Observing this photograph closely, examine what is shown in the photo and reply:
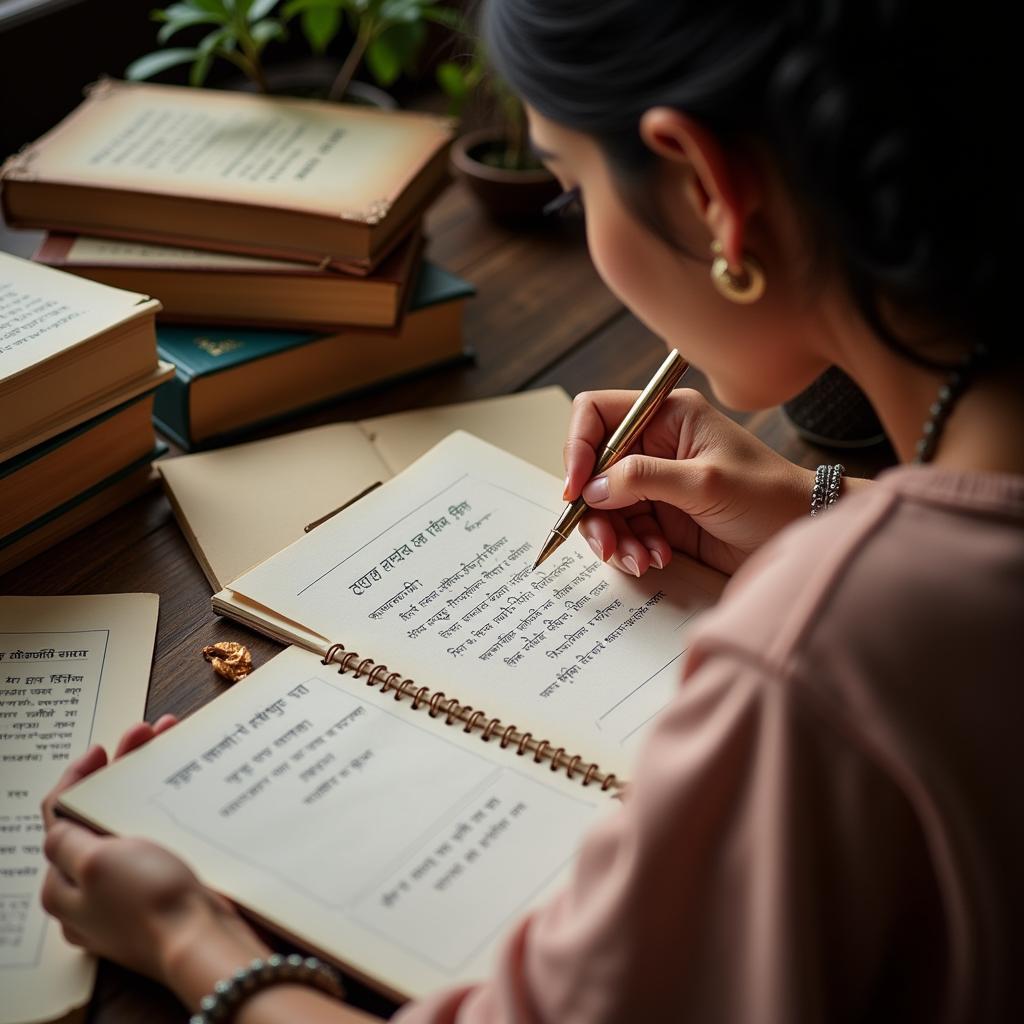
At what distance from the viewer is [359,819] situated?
70 cm

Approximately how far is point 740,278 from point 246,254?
64 centimetres

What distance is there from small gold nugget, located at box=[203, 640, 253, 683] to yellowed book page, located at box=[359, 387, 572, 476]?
0.26 m

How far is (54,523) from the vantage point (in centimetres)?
96

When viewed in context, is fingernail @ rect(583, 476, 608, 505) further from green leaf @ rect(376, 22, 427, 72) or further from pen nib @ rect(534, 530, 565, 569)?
green leaf @ rect(376, 22, 427, 72)

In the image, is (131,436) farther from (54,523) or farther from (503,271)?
(503,271)

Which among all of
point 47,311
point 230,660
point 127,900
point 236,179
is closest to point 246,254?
point 236,179

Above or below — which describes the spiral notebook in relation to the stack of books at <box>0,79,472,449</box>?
below

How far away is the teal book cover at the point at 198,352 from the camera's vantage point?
3.48 feet

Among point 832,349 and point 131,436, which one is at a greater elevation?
point 832,349

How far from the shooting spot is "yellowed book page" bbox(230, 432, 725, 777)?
31.4 inches

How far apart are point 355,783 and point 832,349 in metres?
0.40

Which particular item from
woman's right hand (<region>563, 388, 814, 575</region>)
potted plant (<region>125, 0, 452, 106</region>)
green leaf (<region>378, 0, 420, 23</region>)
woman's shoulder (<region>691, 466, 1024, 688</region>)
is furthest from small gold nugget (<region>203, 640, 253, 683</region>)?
green leaf (<region>378, 0, 420, 23</region>)

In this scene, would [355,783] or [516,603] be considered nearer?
[355,783]

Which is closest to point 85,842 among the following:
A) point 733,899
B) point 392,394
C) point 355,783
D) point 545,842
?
point 355,783
